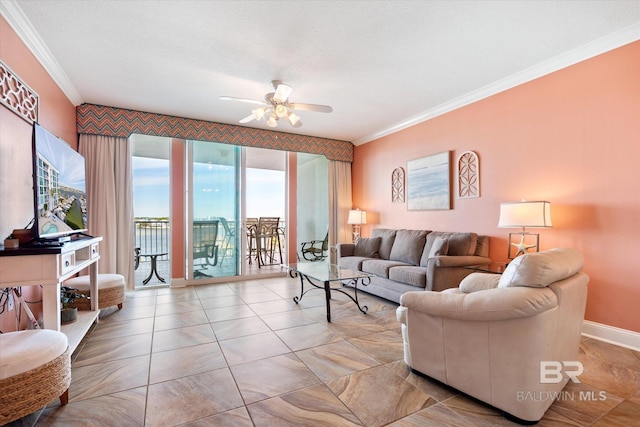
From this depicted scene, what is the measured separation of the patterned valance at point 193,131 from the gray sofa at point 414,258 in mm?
2105

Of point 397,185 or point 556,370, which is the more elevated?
point 397,185

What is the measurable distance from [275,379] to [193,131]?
13.5 feet

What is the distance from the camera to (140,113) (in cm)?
455

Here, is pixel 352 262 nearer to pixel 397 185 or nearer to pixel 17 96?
pixel 397 185

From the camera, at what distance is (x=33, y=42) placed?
2.63 meters

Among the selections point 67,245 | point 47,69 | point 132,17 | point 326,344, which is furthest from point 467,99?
point 47,69

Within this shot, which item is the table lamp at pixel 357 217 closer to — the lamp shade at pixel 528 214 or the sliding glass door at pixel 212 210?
the sliding glass door at pixel 212 210

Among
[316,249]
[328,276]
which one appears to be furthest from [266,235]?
[328,276]

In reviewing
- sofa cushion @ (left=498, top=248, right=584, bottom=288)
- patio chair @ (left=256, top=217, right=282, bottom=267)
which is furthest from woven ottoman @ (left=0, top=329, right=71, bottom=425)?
patio chair @ (left=256, top=217, right=282, bottom=267)

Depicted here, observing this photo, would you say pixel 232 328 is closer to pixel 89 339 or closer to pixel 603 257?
pixel 89 339

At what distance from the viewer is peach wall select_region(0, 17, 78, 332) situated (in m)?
2.25

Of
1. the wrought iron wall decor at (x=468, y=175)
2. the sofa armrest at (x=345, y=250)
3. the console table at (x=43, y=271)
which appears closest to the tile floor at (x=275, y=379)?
the console table at (x=43, y=271)

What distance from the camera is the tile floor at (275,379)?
1.70m

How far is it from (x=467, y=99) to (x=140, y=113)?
4.57 meters
